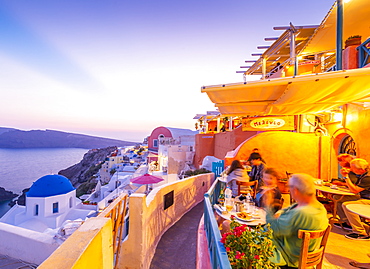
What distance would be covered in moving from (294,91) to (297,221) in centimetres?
164

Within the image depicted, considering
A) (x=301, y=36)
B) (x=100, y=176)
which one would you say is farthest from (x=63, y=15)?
(x=100, y=176)

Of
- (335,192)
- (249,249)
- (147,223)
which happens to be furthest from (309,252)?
(147,223)

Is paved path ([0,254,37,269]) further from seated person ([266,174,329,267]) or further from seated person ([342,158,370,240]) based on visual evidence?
seated person ([342,158,370,240])

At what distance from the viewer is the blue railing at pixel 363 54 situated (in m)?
4.31

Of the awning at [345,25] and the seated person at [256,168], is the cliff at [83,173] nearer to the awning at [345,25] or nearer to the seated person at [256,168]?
the seated person at [256,168]

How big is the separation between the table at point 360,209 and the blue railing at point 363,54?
3.40 meters

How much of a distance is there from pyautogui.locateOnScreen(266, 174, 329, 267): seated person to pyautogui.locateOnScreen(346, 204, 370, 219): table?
1.04 metres

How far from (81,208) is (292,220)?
19096mm

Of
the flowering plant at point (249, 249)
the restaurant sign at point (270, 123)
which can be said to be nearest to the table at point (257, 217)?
the flowering plant at point (249, 249)

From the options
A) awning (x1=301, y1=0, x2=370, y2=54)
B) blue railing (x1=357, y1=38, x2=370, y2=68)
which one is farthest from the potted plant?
awning (x1=301, y1=0, x2=370, y2=54)

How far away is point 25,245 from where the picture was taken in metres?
4.62

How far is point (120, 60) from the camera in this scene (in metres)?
19.6

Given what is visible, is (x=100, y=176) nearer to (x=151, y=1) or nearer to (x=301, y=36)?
(x=151, y=1)

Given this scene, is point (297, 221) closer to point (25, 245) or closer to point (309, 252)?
point (309, 252)
